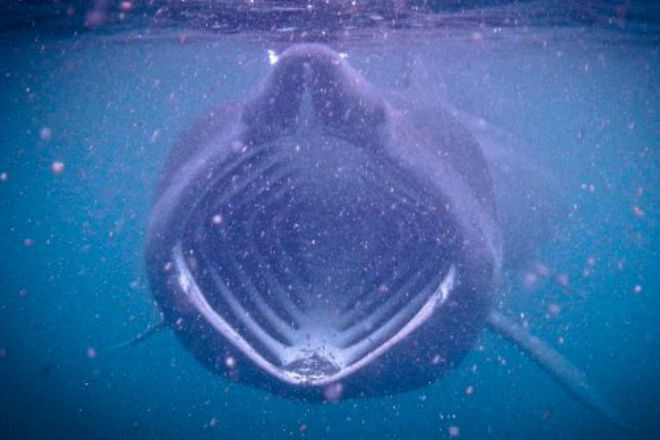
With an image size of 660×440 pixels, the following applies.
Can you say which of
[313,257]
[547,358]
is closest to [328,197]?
[313,257]

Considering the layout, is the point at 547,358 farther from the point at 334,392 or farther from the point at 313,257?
the point at 334,392

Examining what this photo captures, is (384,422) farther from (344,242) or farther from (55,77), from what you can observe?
(55,77)

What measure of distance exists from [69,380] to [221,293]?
60.0ft

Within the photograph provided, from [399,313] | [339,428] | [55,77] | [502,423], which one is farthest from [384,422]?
[55,77]

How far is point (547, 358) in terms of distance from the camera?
563 cm

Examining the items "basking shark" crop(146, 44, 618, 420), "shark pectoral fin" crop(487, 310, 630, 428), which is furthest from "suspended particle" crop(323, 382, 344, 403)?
"shark pectoral fin" crop(487, 310, 630, 428)

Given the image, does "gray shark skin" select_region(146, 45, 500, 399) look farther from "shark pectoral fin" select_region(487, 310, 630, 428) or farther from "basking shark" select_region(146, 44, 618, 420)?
"shark pectoral fin" select_region(487, 310, 630, 428)

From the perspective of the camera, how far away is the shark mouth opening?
11.7 feet

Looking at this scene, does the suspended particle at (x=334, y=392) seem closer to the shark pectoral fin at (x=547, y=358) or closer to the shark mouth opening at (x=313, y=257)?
the shark mouth opening at (x=313, y=257)

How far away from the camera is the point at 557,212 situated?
950 centimetres

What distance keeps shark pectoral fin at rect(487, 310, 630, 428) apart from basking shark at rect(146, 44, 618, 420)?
5.12ft

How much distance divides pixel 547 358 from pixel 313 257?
2.81m

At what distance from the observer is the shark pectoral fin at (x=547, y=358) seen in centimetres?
560

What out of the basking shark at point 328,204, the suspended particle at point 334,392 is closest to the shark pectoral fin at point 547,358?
the basking shark at point 328,204
